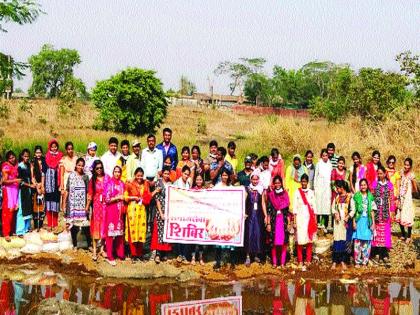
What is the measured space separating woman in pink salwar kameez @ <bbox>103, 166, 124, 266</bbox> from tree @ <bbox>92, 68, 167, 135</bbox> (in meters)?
20.0

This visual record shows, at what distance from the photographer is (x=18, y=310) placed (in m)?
7.13

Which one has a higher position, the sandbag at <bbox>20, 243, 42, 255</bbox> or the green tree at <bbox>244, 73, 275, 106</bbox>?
the green tree at <bbox>244, 73, 275, 106</bbox>

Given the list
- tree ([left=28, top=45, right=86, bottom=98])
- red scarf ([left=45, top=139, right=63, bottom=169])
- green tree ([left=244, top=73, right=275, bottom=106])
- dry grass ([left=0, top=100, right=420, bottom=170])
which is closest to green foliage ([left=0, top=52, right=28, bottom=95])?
dry grass ([left=0, top=100, right=420, bottom=170])

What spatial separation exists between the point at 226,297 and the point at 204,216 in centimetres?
185

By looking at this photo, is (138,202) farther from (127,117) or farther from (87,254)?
(127,117)

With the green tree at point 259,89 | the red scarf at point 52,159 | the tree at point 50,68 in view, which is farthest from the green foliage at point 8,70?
the green tree at point 259,89

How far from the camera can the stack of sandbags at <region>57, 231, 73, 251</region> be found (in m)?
9.82

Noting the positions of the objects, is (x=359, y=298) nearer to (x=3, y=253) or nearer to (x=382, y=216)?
(x=382, y=216)

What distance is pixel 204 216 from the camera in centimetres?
950

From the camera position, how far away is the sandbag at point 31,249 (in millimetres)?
9742

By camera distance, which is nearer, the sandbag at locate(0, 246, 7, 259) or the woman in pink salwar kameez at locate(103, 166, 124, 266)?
the woman in pink salwar kameez at locate(103, 166, 124, 266)

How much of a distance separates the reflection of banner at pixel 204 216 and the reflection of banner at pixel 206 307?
5.59 ft

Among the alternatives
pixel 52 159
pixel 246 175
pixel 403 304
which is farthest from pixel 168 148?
pixel 403 304

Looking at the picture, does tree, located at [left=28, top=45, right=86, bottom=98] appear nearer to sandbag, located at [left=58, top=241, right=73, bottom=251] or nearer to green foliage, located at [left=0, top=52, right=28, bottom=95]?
green foliage, located at [left=0, top=52, right=28, bottom=95]
